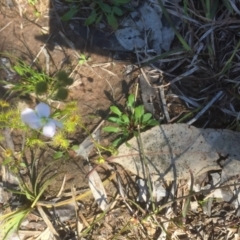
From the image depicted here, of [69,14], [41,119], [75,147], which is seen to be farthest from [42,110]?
[69,14]

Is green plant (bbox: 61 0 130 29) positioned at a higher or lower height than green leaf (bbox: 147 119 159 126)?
higher

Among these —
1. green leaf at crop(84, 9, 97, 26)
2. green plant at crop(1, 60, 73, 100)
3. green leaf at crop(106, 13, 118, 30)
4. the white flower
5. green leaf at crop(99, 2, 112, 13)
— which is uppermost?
green leaf at crop(99, 2, 112, 13)

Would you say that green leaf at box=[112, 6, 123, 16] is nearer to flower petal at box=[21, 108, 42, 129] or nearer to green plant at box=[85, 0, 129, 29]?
green plant at box=[85, 0, 129, 29]

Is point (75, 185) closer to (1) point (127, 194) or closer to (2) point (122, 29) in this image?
(1) point (127, 194)

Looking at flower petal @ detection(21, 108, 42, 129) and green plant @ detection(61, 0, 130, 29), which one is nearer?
flower petal @ detection(21, 108, 42, 129)

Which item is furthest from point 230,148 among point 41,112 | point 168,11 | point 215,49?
point 41,112

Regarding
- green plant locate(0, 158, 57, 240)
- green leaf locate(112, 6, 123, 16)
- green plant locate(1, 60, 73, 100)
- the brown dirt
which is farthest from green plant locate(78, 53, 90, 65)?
green plant locate(0, 158, 57, 240)

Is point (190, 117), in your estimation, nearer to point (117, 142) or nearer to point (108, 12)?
point (117, 142)

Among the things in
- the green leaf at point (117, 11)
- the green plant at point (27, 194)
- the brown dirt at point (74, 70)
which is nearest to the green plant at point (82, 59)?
the brown dirt at point (74, 70)

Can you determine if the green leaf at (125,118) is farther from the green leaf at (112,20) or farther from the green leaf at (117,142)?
the green leaf at (112,20)
